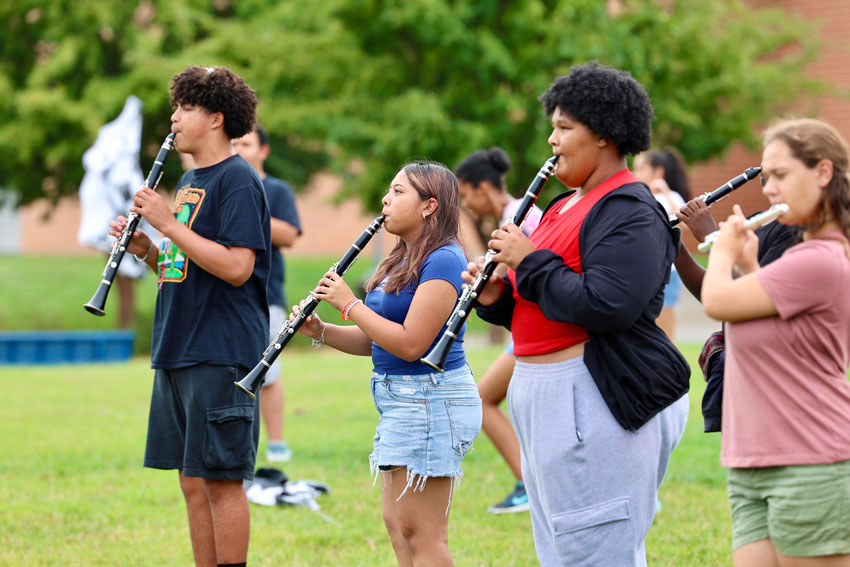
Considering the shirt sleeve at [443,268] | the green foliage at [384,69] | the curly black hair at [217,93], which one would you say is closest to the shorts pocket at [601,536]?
the shirt sleeve at [443,268]

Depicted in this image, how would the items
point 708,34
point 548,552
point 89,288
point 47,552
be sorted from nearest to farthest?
point 548,552 < point 47,552 < point 708,34 < point 89,288

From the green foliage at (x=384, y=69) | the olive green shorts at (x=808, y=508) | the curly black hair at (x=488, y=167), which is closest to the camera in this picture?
the olive green shorts at (x=808, y=508)

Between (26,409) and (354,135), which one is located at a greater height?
(354,135)

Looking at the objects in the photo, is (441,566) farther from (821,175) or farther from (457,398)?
(821,175)

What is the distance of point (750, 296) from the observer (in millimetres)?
2758

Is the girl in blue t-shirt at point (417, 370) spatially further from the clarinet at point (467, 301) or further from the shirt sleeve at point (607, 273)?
the shirt sleeve at point (607, 273)

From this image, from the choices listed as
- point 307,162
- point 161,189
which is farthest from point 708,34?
point 161,189

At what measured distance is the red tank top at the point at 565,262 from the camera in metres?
3.12

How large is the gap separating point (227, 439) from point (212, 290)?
604 millimetres

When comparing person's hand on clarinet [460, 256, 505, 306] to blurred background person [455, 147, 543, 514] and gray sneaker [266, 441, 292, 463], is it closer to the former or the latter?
blurred background person [455, 147, 543, 514]

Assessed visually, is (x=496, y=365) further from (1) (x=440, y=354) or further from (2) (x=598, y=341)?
(2) (x=598, y=341)

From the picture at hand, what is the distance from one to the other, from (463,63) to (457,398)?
12.5 m

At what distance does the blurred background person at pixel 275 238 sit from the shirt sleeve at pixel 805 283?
4159 millimetres

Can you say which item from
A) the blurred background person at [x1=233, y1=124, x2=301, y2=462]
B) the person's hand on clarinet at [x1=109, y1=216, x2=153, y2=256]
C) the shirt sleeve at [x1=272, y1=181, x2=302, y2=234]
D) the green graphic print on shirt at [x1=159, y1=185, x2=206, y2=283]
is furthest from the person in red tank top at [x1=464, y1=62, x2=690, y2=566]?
the shirt sleeve at [x1=272, y1=181, x2=302, y2=234]
